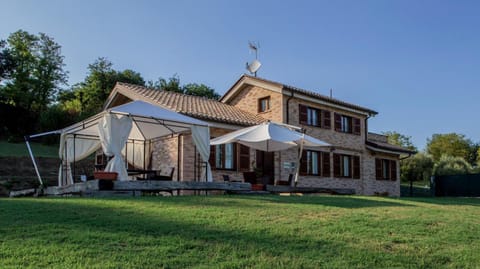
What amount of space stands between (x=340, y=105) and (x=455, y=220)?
14.9 meters

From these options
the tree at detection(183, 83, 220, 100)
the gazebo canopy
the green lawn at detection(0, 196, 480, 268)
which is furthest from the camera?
the tree at detection(183, 83, 220, 100)

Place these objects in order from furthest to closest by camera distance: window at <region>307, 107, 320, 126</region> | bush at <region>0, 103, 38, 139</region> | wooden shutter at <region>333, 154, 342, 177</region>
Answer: bush at <region>0, 103, 38, 139</region>
wooden shutter at <region>333, 154, 342, 177</region>
window at <region>307, 107, 320, 126</region>

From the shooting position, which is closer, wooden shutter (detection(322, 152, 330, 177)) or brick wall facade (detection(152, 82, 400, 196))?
brick wall facade (detection(152, 82, 400, 196))

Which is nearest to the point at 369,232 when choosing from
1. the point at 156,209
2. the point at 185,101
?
the point at 156,209

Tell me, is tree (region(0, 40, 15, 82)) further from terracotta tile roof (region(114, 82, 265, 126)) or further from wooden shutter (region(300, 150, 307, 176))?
wooden shutter (region(300, 150, 307, 176))

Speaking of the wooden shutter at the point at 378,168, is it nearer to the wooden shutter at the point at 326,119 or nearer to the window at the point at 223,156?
the wooden shutter at the point at 326,119

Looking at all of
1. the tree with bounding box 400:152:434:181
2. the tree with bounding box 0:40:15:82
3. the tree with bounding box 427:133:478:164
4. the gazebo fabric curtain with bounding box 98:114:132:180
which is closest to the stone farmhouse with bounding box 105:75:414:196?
the gazebo fabric curtain with bounding box 98:114:132:180

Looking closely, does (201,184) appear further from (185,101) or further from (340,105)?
(340,105)

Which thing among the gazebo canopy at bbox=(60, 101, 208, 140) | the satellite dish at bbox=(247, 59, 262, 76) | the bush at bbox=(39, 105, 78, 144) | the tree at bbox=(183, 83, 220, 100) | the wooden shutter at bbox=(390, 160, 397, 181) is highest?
the tree at bbox=(183, 83, 220, 100)

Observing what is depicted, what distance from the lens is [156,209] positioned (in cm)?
840

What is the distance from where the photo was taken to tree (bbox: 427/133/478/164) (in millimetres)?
51250

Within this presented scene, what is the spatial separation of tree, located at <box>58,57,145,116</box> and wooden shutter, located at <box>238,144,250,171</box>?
68.3 ft

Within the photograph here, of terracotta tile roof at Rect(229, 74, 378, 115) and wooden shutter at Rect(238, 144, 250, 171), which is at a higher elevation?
terracotta tile roof at Rect(229, 74, 378, 115)

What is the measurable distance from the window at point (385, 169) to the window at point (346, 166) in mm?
1968
